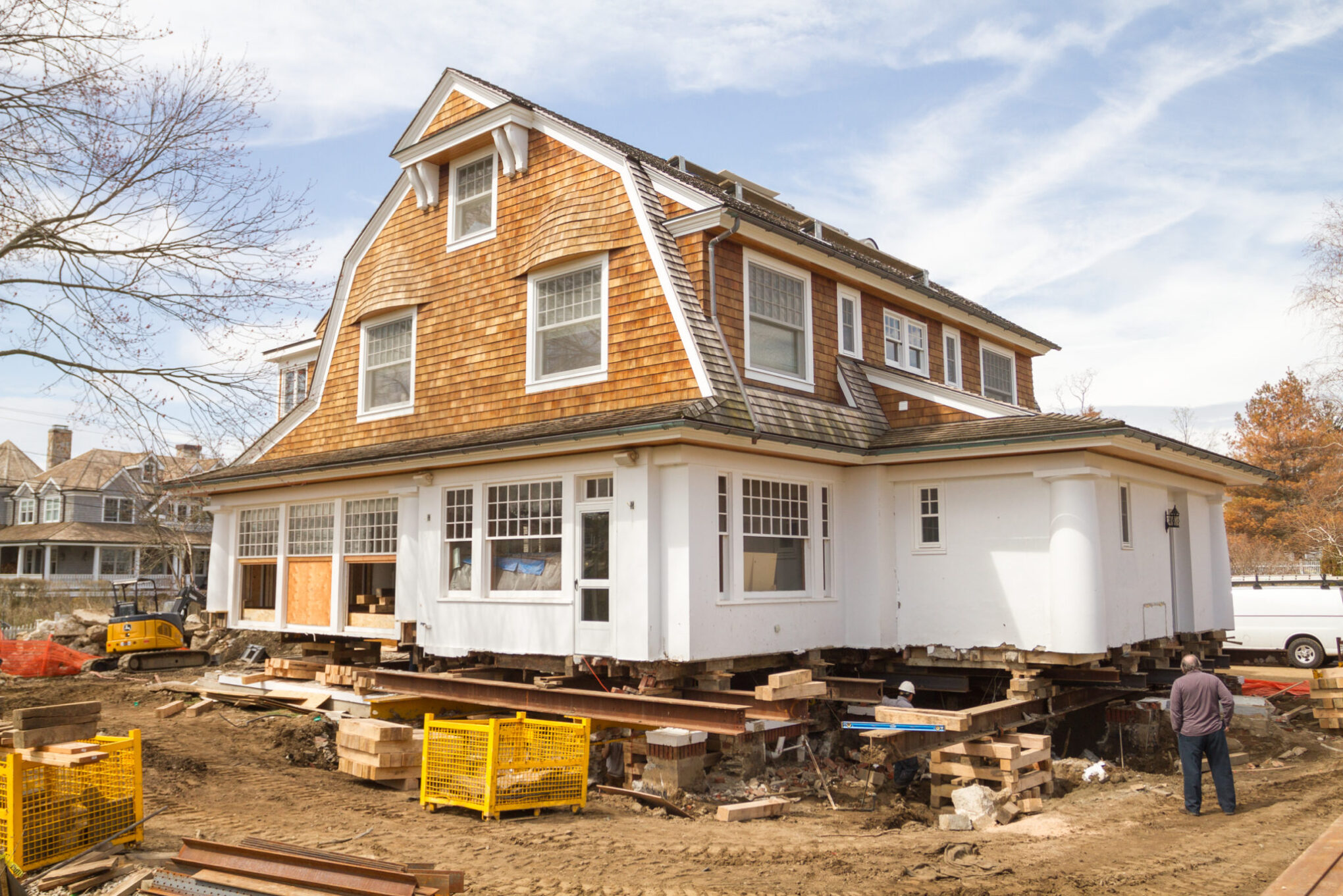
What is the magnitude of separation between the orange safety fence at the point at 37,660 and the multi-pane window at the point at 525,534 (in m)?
16.0

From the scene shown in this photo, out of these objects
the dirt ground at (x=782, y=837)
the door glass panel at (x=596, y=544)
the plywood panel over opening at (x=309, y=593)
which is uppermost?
the door glass panel at (x=596, y=544)

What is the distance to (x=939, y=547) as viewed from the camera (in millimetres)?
13922

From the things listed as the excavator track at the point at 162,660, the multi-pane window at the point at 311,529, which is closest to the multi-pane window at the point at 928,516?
the multi-pane window at the point at 311,529

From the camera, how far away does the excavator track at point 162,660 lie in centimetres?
2405

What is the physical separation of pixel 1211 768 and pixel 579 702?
23.6ft

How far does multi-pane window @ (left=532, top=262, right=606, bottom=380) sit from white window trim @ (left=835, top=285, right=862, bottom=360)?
→ 398 centimetres

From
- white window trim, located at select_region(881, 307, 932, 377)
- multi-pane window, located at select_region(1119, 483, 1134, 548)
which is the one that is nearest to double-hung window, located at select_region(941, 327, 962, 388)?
white window trim, located at select_region(881, 307, 932, 377)

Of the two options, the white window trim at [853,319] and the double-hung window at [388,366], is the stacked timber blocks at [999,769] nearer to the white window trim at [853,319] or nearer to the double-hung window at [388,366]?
the white window trim at [853,319]

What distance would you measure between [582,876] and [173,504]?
39.4m

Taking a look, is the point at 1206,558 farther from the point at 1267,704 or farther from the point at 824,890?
the point at 824,890

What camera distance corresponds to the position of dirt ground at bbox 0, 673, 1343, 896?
303 inches

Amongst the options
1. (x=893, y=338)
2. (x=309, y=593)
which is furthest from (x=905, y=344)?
(x=309, y=593)

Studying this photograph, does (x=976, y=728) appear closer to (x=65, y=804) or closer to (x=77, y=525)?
(x=65, y=804)

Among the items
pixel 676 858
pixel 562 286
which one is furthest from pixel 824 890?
pixel 562 286
